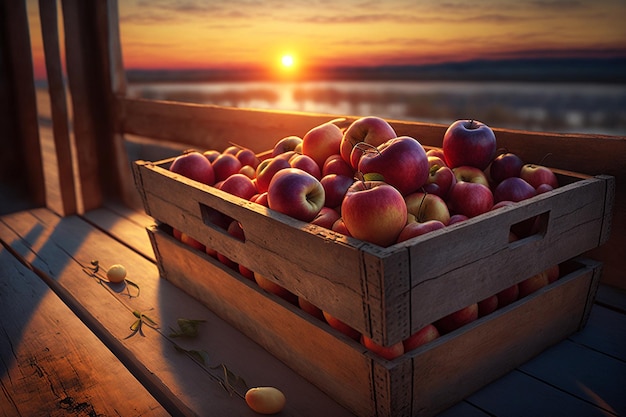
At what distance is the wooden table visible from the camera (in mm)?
1324

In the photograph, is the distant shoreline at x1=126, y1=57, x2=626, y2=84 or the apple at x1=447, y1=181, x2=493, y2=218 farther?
the distant shoreline at x1=126, y1=57, x2=626, y2=84

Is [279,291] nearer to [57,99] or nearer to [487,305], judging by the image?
[487,305]

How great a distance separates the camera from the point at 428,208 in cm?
139

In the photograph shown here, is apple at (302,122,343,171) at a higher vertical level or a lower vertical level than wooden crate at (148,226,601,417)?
higher

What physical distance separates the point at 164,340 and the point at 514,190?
1210 millimetres

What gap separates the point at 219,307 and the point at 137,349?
1.00ft

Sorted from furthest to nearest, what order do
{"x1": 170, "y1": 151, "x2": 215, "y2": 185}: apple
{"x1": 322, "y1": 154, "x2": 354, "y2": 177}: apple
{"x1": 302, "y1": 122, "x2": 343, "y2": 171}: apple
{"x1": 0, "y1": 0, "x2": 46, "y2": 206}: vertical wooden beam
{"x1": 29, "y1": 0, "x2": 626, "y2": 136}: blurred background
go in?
{"x1": 29, "y1": 0, "x2": 626, "y2": 136}: blurred background
{"x1": 0, "y1": 0, "x2": 46, "y2": 206}: vertical wooden beam
{"x1": 170, "y1": 151, "x2": 215, "y2": 185}: apple
{"x1": 302, "y1": 122, "x2": 343, "y2": 171}: apple
{"x1": 322, "y1": 154, "x2": 354, "y2": 177}: apple

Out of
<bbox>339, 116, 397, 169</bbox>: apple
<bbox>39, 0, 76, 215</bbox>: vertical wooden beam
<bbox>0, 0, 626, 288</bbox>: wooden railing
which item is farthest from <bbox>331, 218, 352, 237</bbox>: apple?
<bbox>39, 0, 76, 215</bbox>: vertical wooden beam

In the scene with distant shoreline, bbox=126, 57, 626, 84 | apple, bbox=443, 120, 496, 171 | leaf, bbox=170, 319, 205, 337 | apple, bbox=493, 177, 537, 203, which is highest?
distant shoreline, bbox=126, 57, 626, 84

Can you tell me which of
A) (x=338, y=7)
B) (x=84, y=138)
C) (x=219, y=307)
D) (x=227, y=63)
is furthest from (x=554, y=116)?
(x=219, y=307)

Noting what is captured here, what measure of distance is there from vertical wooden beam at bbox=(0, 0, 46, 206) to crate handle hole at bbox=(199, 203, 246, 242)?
2.49 metres

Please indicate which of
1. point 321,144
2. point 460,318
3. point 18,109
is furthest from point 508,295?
point 18,109

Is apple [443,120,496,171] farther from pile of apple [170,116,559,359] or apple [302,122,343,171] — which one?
apple [302,122,343,171]

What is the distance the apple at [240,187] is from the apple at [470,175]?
69cm
